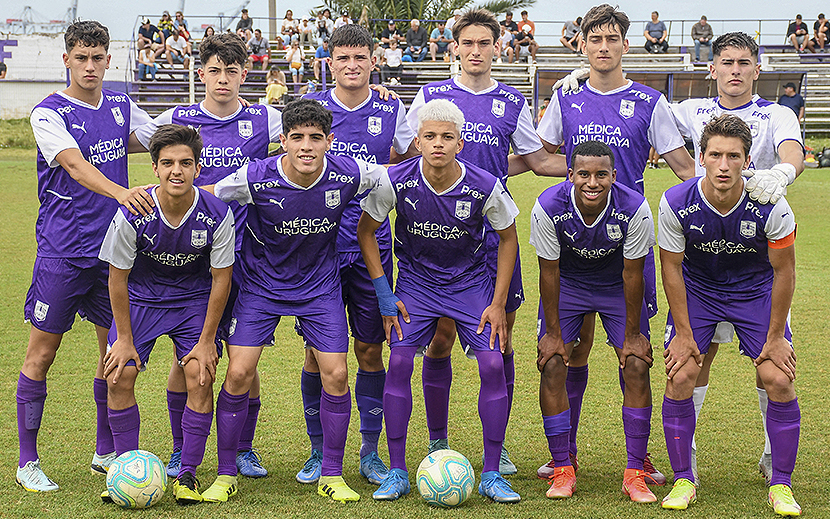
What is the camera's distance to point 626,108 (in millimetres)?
4840

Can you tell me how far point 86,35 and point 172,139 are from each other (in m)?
0.95

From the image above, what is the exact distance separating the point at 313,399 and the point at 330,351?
0.68 metres

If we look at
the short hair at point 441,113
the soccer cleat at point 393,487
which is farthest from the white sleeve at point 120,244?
the soccer cleat at point 393,487

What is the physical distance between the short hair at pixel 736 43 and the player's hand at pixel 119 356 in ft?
12.3

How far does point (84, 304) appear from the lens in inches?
186

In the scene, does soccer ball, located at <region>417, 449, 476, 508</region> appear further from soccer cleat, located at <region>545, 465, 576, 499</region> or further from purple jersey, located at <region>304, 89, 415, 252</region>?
purple jersey, located at <region>304, 89, 415, 252</region>

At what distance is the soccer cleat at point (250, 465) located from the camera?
4.65 metres

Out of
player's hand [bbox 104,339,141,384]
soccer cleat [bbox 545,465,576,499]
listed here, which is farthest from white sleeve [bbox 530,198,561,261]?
player's hand [bbox 104,339,141,384]

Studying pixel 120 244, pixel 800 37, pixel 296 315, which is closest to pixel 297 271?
pixel 296 315

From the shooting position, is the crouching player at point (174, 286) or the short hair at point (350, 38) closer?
the crouching player at point (174, 286)

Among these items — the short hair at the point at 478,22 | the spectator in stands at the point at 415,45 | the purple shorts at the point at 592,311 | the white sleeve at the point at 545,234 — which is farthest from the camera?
the spectator in stands at the point at 415,45

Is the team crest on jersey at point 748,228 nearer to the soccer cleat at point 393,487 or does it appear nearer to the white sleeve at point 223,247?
the soccer cleat at point 393,487

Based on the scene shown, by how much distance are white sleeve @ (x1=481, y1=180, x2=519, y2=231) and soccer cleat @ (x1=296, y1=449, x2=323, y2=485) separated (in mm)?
1687

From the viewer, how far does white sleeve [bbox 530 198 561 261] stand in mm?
4438
